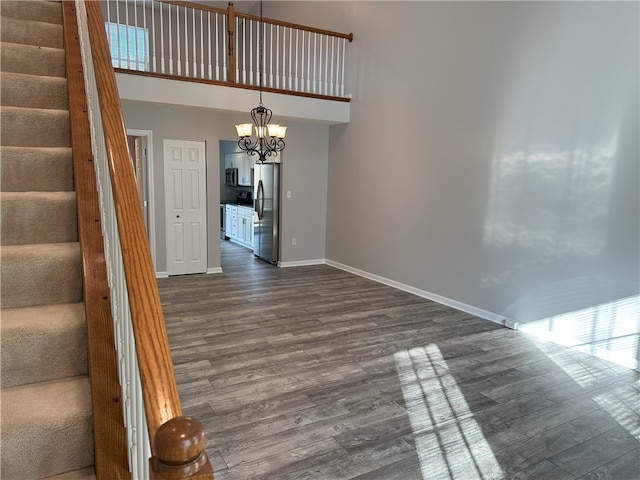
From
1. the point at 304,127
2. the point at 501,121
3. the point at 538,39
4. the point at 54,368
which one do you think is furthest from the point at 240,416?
the point at 304,127

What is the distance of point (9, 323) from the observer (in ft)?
4.72

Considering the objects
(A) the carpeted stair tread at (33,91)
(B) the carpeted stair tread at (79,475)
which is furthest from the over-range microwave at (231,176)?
(B) the carpeted stair tread at (79,475)

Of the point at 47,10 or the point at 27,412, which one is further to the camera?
the point at 47,10

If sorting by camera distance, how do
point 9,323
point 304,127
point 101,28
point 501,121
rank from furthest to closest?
1. point 304,127
2. point 501,121
3. point 101,28
4. point 9,323

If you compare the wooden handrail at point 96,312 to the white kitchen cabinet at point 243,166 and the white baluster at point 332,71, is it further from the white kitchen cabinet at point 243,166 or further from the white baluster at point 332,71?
the white kitchen cabinet at point 243,166

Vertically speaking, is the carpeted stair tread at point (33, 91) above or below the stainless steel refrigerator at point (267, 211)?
above

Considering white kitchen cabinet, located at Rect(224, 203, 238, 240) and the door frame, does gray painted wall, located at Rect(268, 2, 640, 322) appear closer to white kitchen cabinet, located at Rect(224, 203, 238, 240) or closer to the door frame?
the door frame

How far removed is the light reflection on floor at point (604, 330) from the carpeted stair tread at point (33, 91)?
168 inches

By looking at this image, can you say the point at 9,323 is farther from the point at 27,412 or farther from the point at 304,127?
the point at 304,127

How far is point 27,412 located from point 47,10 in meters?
2.83

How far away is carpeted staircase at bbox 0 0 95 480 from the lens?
124cm

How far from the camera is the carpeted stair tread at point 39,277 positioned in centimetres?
158

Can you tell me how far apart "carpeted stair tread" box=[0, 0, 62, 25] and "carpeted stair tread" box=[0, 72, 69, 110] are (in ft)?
2.55

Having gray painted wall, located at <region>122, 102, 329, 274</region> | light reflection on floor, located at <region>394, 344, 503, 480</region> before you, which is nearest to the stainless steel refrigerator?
gray painted wall, located at <region>122, 102, 329, 274</region>
